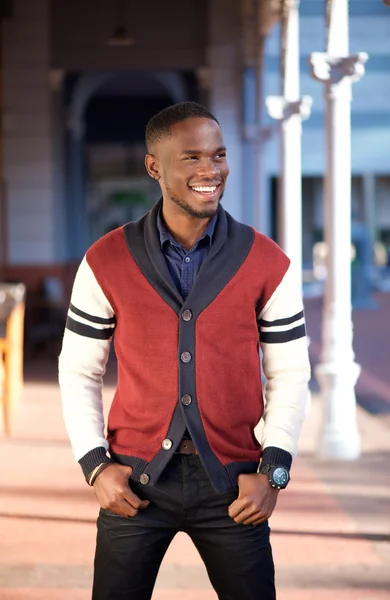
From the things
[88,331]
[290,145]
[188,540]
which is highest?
[290,145]

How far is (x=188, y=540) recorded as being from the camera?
4.51 meters

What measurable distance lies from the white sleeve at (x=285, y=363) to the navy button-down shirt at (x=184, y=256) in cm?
15

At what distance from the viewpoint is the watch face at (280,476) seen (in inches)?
74.6

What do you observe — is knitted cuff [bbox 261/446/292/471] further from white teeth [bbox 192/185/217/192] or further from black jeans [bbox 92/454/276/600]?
white teeth [bbox 192/185/217/192]

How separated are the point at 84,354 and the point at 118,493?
0.28m

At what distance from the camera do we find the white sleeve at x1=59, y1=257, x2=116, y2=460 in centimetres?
196

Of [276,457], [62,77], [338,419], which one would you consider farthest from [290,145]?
[62,77]

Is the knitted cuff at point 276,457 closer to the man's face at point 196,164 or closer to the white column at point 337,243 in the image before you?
the man's face at point 196,164

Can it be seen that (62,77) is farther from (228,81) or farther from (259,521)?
(259,521)

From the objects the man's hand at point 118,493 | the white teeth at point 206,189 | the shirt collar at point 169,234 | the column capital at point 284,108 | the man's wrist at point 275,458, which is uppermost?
the column capital at point 284,108

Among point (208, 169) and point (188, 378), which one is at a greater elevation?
point (208, 169)

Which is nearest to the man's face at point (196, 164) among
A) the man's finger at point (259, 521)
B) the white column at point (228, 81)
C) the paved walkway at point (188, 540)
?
the man's finger at point (259, 521)

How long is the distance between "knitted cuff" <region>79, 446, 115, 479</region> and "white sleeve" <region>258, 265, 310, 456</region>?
291mm

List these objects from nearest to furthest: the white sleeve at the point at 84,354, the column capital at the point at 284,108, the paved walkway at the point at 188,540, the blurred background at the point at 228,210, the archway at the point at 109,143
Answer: the white sleeve at the point at 84,354 < the paved walkway at the point at 188,540 < the blurred background at the point at 228,210 < the column capital at the point at 284,108 < the archway at the point at 109,143
